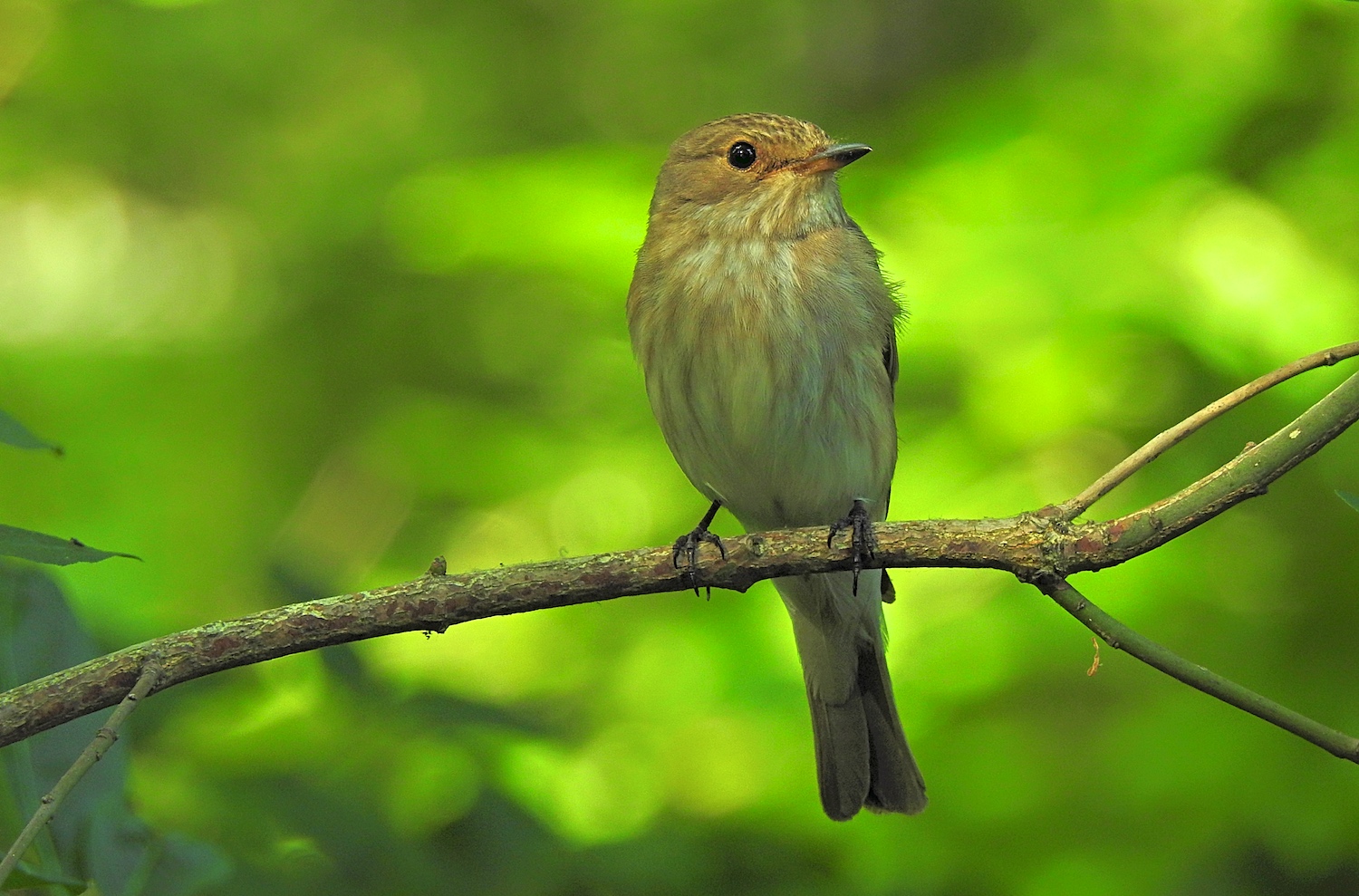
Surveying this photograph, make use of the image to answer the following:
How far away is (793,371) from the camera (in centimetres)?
388

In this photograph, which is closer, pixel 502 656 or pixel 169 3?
pixel 502 656

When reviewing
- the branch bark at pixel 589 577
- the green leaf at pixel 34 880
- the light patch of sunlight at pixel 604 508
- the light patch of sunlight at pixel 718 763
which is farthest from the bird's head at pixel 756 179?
the green leaf at pixel 34 880

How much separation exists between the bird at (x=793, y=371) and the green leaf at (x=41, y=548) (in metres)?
2.00

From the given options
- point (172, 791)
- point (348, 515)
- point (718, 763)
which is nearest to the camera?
point (172, 791)

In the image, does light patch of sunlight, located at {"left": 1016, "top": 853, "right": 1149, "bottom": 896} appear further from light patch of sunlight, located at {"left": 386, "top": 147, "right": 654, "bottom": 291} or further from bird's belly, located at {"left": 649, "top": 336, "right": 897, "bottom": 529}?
light patch of sunlight, located at {"left": 386, "top": 147, "right": 654, "bottom": 291}

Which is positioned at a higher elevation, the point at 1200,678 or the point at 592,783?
the point at 592,783

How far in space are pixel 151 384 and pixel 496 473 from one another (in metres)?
1.78

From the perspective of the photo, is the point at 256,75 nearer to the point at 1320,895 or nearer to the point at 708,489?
the point at 708,489

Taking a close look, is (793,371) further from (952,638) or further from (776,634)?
(952,638)

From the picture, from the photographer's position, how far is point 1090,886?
3.29 m

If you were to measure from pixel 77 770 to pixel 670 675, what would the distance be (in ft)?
7.21

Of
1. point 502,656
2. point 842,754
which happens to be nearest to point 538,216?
point 502,656

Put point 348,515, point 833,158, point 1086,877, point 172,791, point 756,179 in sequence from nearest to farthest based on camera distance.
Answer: point 172,791, point 1086,877, point 833,158, point 756,179, point 348,515

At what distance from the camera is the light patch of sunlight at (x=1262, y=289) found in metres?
3.72
